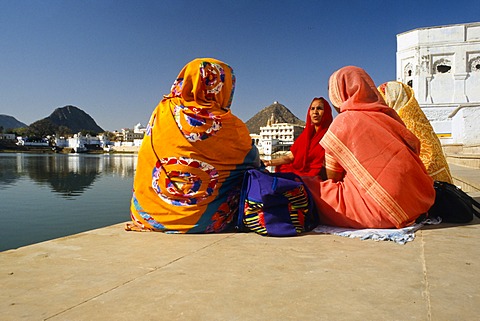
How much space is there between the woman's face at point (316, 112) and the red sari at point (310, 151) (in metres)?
0.02

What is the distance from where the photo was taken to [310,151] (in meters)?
2.56

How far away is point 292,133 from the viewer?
196ft

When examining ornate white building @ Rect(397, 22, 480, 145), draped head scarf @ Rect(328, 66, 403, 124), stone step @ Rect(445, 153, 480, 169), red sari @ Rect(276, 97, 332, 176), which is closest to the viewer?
draped head scarf @ Rect(328, 66, 403, 124)

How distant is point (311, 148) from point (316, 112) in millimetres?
286

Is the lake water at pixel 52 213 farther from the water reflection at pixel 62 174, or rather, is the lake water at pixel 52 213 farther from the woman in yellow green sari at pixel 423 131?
the woman in yellow green sari at pixel 423 131

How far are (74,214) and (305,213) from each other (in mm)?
5378

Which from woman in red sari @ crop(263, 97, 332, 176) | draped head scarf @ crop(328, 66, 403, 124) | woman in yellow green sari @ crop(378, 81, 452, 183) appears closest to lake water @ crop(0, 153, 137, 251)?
woman in red sari @ crop(263, 97, 332, 176)

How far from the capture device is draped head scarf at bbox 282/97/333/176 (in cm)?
249

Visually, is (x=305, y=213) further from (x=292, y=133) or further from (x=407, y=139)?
(x=292, y=133)

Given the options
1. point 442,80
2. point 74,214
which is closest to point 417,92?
point 442,80

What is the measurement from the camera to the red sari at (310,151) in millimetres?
2486

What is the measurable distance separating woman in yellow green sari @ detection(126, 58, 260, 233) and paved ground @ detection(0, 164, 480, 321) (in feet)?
0.75

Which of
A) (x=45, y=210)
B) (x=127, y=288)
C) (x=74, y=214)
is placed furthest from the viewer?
(x=45, y=210)

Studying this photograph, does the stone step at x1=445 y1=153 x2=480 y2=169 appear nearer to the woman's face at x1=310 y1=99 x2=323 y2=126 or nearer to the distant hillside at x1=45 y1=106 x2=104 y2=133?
the woman's face at x1=310 y1=99 x2=323 y2=126
